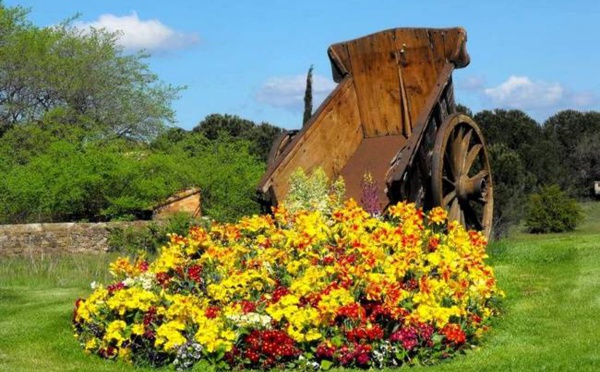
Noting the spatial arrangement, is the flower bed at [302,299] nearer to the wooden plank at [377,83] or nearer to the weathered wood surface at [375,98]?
the weathered wood surface at [375,98]

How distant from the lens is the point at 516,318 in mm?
8922

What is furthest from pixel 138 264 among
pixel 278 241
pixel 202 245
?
pixel 278 241

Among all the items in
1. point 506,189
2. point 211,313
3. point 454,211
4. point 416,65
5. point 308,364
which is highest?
point 416,65

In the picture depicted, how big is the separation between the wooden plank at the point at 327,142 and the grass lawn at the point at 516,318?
7.90 ft

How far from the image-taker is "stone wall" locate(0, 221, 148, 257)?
2216 centimetres

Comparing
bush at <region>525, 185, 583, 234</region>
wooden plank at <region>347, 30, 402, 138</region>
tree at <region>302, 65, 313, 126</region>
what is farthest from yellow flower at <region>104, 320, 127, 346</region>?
bush at <region>525, 185, 583, 234</region>

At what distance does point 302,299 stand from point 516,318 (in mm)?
2079

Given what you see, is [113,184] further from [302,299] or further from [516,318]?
[302,299]

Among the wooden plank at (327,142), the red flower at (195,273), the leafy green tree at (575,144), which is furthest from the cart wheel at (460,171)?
the leafy green tree at (575,144)

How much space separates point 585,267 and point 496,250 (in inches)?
64.8

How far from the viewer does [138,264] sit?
31.5 feet

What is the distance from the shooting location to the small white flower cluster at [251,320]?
25.7ft

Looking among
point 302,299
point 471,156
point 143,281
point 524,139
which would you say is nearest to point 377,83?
point 471,156

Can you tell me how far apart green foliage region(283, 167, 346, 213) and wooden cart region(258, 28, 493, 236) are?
1.08 feet
